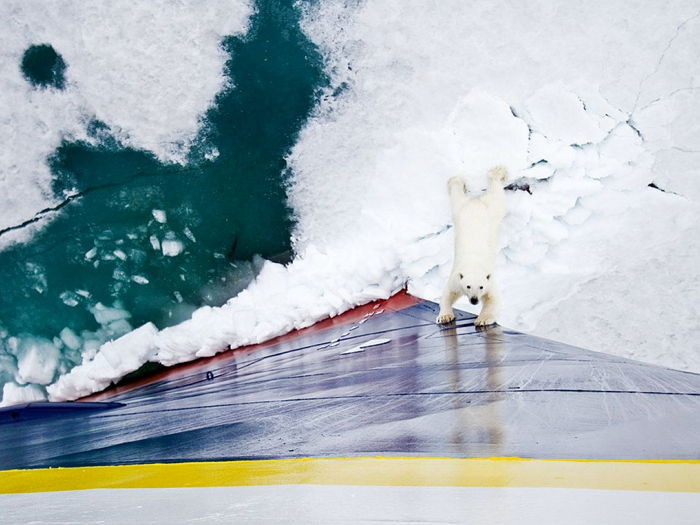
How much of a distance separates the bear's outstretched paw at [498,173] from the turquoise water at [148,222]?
0.53m

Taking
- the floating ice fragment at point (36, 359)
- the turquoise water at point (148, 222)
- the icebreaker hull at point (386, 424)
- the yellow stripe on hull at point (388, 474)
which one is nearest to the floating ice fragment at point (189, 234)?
the turquoise water at point (148, 222)

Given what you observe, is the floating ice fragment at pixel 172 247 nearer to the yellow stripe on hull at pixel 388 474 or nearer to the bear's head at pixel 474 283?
the yellow stripe on hull at pixel 388 474

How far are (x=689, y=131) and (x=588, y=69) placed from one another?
1.03ft

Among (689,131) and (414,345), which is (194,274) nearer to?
(414,345)

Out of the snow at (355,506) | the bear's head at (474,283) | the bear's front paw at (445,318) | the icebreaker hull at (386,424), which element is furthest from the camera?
the bear's front paw at (445,318)

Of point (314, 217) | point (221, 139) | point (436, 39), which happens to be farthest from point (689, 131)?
point (221, 139)

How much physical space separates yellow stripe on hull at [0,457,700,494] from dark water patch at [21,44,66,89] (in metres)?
1.03

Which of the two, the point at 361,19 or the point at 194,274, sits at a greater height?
the point at 361,19

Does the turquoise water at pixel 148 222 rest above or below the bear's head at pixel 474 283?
above

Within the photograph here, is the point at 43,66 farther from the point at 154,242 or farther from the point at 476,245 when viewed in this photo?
the point at 476,245

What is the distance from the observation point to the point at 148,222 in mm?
1628

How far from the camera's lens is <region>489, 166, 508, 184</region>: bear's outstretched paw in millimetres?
1513

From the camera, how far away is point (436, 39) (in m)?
1.61

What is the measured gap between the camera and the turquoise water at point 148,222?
162 centimetres
